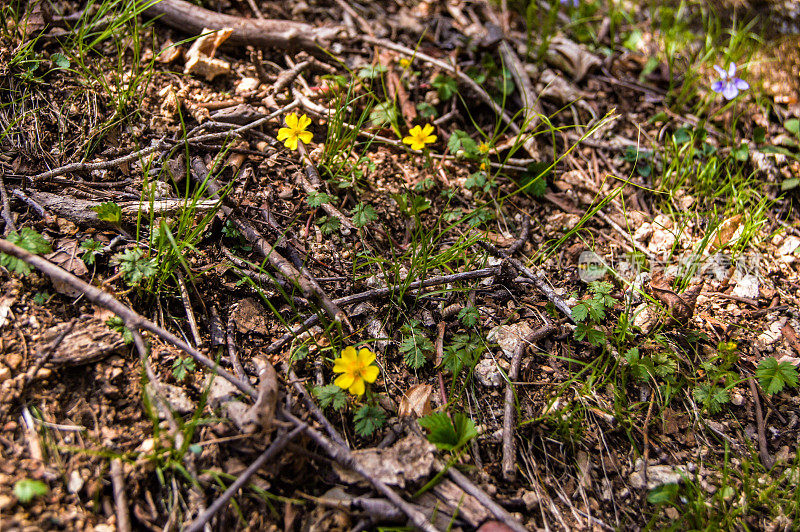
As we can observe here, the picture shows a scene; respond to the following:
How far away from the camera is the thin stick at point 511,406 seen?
5.82 ft

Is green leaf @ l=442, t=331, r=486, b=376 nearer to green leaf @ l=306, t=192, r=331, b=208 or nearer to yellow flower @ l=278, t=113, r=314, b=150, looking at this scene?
green leaf @ l=306, t=192, r=331, b=208

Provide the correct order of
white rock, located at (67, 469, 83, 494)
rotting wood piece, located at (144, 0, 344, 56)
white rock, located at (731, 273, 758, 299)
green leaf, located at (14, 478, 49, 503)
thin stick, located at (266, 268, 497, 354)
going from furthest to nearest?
rotting wood piece, located at (144, 0, 344, 56)
white rock, located at (731, 273, 758, 299)
thin stick, located at (266, 268, 497, 354)
white rock, located at (67, 469, 83, 494)
green leaf, located at (14, 478, 49, 503)

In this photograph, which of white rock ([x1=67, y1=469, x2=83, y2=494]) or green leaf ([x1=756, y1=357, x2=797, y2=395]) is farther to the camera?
green leaf ([x1=756, y1=357, x2=797, y2=395])

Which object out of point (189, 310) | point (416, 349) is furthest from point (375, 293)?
point (189, 310)

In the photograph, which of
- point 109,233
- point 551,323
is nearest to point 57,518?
point 109,233

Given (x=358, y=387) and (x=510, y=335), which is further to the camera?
(x=510, y=335)

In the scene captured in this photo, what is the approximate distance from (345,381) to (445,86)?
6.49 ft

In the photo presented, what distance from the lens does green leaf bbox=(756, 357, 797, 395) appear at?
202cm

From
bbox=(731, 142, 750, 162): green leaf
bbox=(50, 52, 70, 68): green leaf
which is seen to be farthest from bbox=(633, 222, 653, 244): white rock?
bbox=(50, 52, 70, 68): green leaf

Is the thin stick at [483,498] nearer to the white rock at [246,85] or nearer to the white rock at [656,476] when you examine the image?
the white rock at [656,476]

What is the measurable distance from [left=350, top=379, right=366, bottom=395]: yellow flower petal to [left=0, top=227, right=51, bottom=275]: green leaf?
4.09 ft

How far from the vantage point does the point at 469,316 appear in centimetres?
212

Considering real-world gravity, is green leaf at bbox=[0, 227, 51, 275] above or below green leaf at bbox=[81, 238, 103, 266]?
above

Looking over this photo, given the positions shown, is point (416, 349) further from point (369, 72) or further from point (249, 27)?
point (249, 27)
